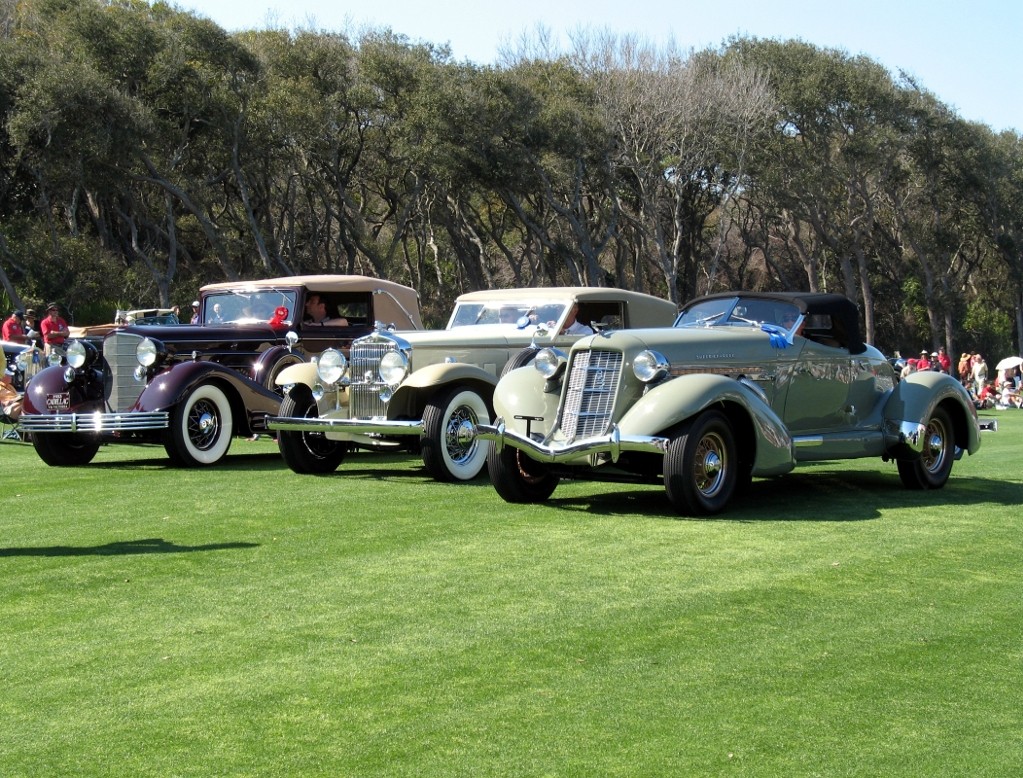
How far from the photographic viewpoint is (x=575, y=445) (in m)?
8.96

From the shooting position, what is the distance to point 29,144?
32.2m

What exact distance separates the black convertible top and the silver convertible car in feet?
0.04

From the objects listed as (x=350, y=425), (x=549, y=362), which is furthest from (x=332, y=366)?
(x=549, y=362)

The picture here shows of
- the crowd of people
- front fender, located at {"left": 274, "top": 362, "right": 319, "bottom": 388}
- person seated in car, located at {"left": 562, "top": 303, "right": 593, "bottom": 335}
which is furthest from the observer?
the crowd of people

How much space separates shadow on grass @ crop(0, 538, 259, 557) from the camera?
7.57 meters

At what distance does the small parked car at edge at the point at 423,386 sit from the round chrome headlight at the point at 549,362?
1.72m

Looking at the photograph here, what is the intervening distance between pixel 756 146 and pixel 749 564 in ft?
129

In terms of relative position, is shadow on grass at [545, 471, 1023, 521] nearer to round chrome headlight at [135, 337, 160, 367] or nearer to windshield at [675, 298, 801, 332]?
windshield at [675, 298, 801, 332]

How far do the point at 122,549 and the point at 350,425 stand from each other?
4021 mm

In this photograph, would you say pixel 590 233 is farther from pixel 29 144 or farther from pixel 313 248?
pixel 29 144

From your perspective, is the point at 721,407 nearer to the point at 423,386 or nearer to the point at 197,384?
the point at 423,386

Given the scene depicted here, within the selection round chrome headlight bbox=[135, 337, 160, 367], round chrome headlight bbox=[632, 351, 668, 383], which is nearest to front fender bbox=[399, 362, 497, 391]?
round chrome headlight bbox=[632, 351, 668, 383]

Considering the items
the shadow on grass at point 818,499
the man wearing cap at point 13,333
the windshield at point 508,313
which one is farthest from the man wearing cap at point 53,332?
the shadow on grass at point 818,499

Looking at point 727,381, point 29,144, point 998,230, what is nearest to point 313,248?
point 29,144
